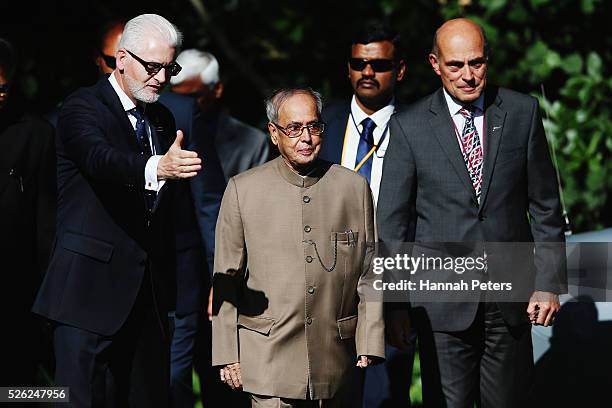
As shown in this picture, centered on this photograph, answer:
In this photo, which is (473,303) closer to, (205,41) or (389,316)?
(389,316)

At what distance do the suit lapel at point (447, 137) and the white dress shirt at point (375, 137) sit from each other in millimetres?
685

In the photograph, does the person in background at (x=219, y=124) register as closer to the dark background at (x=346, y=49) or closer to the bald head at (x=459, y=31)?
the bald head at (x=459, y=31)

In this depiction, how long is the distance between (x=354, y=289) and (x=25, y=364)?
59.8 inches

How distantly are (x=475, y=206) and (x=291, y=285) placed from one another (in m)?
0.86

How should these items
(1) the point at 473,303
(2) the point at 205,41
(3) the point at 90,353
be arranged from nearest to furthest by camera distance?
(3) the point at 90,353, (1) the point at 473,303, (2) the point at 205,41

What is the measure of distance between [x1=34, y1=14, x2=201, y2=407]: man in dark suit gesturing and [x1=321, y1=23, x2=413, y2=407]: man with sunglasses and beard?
1239 mm

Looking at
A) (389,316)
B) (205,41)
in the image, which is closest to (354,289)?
(389,316)

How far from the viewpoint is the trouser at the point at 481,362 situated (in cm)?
514

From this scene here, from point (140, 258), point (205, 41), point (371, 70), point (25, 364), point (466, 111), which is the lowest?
point (25, 364)

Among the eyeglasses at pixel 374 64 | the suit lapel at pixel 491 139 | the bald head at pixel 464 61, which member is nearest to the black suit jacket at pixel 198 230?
the eyeglasses at pixel 374 64

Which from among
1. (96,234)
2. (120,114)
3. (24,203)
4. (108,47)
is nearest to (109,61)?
(108,47)

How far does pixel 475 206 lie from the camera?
16.8 ft

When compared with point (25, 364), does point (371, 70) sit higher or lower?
higher

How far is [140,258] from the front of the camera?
482 centimetres
